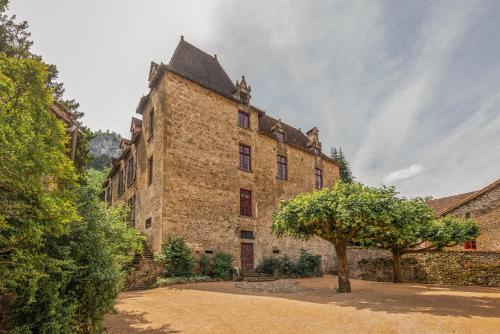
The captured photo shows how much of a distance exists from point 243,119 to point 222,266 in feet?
30.5

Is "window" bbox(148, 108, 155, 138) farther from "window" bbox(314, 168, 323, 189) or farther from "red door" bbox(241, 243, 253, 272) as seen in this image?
"window" bbox(314, 168, 323, 189)

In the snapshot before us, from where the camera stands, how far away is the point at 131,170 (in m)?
20.5

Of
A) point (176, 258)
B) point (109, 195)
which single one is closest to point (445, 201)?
point (176, 258)

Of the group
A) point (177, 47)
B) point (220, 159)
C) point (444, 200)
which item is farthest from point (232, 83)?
point (444, 200)

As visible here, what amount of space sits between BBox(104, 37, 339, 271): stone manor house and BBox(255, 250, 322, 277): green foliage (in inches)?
23.1

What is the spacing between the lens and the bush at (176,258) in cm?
1317

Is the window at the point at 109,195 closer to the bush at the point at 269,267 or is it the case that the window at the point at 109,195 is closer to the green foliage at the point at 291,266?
the bush at the point at 269,267

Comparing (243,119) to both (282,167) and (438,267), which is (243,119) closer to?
(282,167)

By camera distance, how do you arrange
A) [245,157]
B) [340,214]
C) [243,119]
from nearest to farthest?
[340,214], [245,157], [243,119]

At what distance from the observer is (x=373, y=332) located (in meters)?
5.55

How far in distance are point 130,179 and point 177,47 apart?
9.34 metres

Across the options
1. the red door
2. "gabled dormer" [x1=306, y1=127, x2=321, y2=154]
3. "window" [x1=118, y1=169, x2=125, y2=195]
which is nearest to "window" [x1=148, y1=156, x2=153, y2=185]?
the red door

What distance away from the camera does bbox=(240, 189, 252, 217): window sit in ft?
58.3

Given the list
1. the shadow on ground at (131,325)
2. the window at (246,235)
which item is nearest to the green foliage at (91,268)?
the shadow on ground at (131,325)
